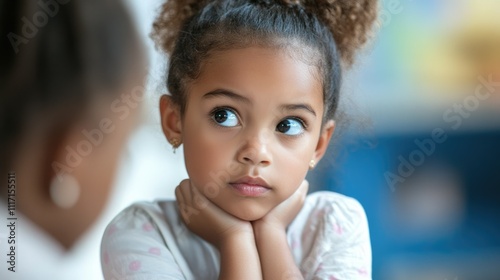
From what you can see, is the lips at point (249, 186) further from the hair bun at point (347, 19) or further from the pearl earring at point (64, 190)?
the pearl earring at point (64, 190)

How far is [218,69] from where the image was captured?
768mm

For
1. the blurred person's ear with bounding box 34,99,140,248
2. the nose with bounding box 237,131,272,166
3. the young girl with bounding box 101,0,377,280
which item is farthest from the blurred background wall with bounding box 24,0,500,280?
the nose with bounding box 237,131,272,166

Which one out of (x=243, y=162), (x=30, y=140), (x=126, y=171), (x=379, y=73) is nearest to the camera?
(x=243, y=162)

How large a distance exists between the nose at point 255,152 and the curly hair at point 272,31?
0.36ft

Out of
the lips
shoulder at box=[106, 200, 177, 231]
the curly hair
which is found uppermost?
the curly hair

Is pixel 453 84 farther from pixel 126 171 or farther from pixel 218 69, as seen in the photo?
pixel 218 69

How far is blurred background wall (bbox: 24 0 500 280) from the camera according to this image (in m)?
1.57

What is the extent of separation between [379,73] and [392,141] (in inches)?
6.3

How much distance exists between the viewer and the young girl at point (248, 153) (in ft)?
2.48

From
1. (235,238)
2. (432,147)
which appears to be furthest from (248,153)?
(432,147)

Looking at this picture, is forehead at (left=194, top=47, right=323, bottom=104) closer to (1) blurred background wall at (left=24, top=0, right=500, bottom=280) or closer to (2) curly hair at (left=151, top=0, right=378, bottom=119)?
(2) curly hair at (left=151, top=0, right=378, bottom=119)

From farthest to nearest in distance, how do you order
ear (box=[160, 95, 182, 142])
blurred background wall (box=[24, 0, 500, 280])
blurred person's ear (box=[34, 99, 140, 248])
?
1. blurred background wall (box=[24, 0, 500, 280])
2. blurred person's ear (box=[34, 99, 140, 248])
3. ear (box=[160, 95, 182, 142])

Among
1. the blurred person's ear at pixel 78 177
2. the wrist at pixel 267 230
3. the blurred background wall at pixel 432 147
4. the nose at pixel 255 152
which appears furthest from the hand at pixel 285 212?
the blurred background wall at pixel 432 147

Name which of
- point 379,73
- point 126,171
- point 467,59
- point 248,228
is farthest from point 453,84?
point 248,228
